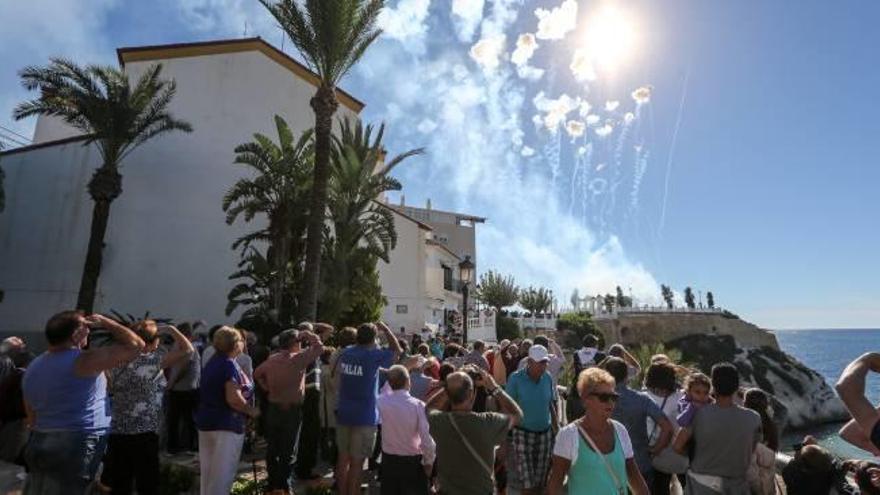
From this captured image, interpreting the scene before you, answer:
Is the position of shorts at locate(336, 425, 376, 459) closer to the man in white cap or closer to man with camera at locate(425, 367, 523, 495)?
the man in white cap

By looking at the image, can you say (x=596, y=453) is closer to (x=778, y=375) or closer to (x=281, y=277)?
(x=281, y=277)

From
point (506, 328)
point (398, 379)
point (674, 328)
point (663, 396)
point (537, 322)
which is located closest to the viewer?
point (398, 379)

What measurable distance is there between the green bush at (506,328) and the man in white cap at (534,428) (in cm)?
3369

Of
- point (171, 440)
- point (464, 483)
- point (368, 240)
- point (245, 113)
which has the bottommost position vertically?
point (171, 440)

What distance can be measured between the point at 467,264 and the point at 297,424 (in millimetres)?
9809

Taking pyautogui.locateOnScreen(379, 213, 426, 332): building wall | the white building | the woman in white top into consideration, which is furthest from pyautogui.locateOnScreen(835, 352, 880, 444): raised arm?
pyautogui.locateOnScreen(379, 213, 426, 332): building wall

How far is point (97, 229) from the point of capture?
1686 centimetres

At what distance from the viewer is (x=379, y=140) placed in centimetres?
1820

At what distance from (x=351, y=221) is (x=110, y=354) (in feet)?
43.0

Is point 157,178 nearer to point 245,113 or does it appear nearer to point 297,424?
point 245,113

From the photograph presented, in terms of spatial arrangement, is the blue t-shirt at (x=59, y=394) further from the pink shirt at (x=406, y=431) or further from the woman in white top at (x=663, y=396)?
the woman in white top at (x=663, y=396)


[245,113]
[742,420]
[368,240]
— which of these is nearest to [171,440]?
[742,420]

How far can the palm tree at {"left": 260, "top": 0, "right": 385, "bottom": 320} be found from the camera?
1252 centimetres

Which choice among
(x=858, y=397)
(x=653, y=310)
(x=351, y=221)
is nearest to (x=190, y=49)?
(x=351, y=221)
